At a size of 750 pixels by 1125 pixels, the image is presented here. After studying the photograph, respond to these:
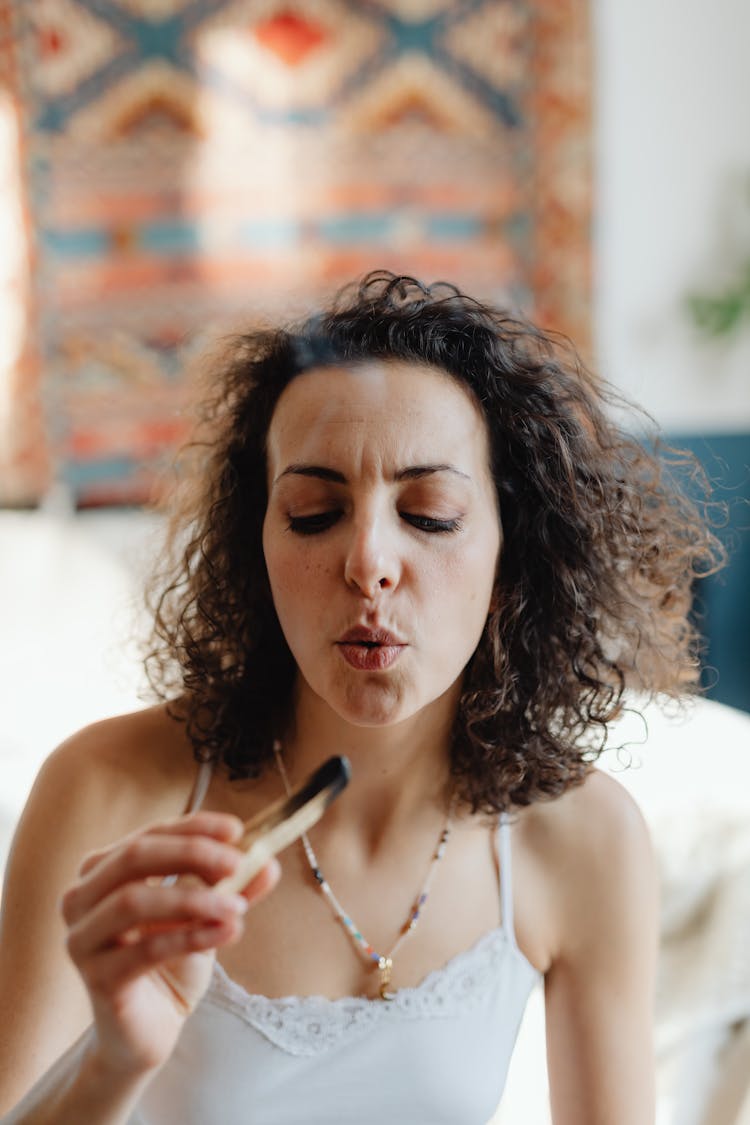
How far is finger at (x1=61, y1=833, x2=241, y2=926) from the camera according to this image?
0.61m

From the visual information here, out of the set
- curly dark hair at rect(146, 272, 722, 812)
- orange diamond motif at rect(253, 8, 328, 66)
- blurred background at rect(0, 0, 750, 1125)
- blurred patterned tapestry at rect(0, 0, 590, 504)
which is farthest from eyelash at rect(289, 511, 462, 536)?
orange diamond motif at rect(253, 8, 328, 66)

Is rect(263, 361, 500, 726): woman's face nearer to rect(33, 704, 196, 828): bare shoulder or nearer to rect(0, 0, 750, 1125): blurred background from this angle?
rect(33, 704, 196, 828): bare shoulder

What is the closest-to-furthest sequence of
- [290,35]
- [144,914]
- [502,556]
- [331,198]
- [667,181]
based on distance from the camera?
1. [144,914]
2. [502,556]
3. [290,35]
4. [331,198]
5. [667,181]

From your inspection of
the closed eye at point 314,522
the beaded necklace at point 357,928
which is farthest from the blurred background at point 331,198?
the closed eye at point 314,522

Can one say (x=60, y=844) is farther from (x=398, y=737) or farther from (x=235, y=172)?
(x=235, y=172)

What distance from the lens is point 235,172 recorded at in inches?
125

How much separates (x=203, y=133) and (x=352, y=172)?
1.39 ft

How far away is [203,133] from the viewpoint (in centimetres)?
313

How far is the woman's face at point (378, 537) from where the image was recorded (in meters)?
0.87

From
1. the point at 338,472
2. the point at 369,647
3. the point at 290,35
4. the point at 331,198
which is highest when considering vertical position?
the point at 290,35

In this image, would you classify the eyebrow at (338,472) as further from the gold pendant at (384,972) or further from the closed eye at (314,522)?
the gold pendant at (384,972)

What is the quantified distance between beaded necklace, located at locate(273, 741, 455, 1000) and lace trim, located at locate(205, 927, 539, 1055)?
0.02 meters

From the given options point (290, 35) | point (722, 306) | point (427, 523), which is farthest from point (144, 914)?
point (722, 306)

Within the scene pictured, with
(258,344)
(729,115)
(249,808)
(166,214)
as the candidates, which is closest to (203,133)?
(166,214)
